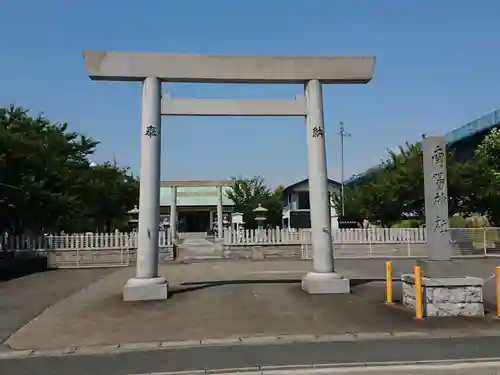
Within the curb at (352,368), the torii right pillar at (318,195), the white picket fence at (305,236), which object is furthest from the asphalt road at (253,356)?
the white picket fence at (305,236)

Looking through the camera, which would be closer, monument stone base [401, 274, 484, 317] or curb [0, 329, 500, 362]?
curb [0, 329, 500, 362]

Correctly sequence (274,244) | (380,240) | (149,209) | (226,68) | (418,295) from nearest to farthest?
(418,295) → (149,209) → (226,68) → (274,244) → (380,240)

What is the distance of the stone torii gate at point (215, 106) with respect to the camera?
13086mm

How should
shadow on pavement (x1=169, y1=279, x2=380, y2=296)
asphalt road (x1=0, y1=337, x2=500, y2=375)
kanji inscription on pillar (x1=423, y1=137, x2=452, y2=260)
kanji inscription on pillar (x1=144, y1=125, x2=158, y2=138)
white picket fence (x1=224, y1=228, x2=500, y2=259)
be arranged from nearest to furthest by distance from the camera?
asphalt road (x1=0, y1=337, x2=500, y2=375), kanji inscription on pillar (x1=423, y1=137, x2=452, y2=260), kanji inscription on pillar (x1=144, y1=125, x2=158, y2=138), shadow on pavement (x1=169, y1=279, x2=380, y2=296), white picket fence (x1=224, y1=228, x2=500, y2=259)

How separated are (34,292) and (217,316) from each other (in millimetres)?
7174

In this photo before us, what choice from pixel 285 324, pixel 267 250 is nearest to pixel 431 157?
pixel 285 324

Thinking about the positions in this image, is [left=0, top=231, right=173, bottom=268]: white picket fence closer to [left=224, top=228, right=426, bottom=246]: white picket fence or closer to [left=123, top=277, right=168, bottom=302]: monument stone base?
[left=224, top=228, right=426, bottom=246]: white picket fence

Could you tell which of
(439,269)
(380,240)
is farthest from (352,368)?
(380,240)

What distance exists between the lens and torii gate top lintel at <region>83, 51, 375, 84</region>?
13.2 meters

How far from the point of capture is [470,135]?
46312 millimetres

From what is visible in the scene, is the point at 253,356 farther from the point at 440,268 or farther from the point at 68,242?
the point at 68,242

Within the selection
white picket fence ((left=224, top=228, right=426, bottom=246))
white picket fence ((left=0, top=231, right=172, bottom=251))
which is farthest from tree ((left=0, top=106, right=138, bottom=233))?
white picket fence ((left=224, top=228, right=426, bottom=246))

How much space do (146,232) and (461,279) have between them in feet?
22.9

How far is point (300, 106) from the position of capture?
1426cm
